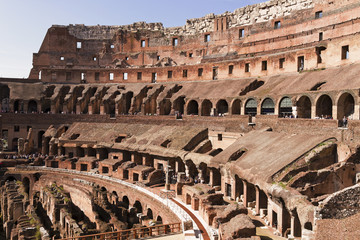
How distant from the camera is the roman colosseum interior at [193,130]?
17.5 m

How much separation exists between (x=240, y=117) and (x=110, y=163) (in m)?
14.2

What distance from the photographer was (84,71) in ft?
177

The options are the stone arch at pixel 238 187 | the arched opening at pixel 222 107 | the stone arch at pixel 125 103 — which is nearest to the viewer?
the stone arch at pixel 238 187

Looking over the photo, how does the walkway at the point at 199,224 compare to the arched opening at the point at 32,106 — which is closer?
the walkway at the point at 199,224

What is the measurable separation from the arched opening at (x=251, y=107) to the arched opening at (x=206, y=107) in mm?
6674

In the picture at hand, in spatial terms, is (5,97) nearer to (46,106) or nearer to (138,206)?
(46,106)

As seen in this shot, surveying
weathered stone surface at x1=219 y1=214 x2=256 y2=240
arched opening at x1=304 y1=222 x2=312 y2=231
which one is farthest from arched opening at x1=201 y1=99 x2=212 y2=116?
arched opening at x1=304 y1=222 x2=312 y2=231

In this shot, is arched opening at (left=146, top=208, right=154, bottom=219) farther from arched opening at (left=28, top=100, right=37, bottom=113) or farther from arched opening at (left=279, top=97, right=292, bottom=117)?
arched opening at (left=28, top=100, right=37, bottom=113)

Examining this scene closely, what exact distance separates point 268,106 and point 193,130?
811 cm

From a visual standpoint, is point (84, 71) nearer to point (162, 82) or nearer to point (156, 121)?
point (162, 82)

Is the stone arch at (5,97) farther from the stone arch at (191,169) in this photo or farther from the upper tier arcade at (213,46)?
the stone arch at (191,169)

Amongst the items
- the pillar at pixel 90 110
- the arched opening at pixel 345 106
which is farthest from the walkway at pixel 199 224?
the pillar at pixel 90 110

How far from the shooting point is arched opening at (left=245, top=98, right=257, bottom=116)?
1320 inches

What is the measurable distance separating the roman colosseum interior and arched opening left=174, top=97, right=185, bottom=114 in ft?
0.68
